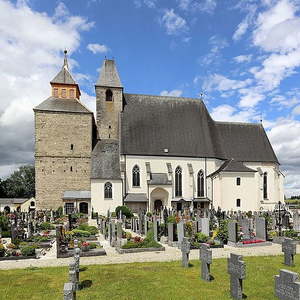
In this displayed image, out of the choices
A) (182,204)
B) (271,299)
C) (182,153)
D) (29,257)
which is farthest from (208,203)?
(271,299)

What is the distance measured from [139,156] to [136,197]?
4685 mm

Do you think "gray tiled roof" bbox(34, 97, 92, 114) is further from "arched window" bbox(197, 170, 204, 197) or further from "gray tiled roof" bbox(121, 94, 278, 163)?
"arched window" bbox(197, 170, 204, 197)

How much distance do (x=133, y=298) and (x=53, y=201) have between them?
28.1 metres

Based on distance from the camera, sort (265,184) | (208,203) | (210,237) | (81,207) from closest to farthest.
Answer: (210,237) < (81,207) < (208,203) < (265,184)

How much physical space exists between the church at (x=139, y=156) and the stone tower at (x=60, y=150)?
Result: 105 millimetres

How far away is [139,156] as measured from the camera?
1378 inches

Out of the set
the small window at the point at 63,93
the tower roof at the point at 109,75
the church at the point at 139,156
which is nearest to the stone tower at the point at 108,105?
the tower roof at the point at 109,75

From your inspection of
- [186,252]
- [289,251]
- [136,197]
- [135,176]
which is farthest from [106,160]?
[289,251]

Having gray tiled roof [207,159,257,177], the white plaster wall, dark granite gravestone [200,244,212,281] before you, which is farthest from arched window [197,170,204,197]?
dark granite gravestone [200,244,212,281]

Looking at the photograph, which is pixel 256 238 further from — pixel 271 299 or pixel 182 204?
pixel 182 204

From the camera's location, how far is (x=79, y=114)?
34.7 metres

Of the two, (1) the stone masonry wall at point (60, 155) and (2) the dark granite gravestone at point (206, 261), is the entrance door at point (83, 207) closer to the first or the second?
(1) the stone masonry wall at point (60, 155)

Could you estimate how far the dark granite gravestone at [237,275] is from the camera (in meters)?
6.27

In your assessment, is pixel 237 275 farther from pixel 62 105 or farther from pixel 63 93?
pixel 63 93
